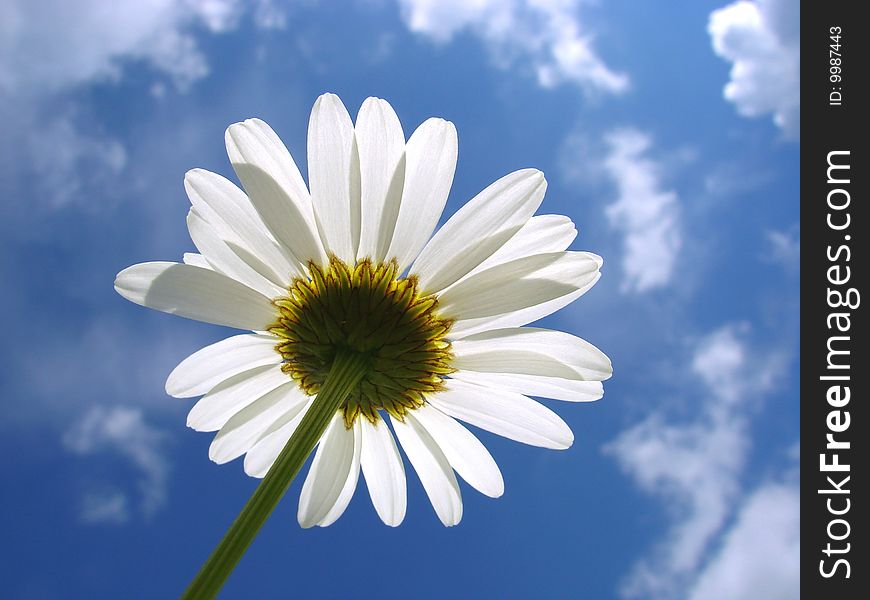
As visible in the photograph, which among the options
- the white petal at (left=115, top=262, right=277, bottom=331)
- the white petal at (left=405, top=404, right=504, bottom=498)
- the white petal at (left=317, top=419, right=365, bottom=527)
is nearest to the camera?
the white petal at (left=115, top=262, right=277, bottom=331)

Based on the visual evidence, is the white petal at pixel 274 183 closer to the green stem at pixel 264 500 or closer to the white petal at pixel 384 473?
the green stem at pixel 264 500

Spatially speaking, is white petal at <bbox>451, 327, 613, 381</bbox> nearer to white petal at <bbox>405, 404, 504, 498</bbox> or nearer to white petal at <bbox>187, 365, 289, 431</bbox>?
white petal at <bbox>405, 404, 504, 498</bbox>

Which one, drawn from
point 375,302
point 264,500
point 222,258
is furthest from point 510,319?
point 264,500

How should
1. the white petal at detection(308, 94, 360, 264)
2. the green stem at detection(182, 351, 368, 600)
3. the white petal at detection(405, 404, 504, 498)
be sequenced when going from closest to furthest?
the green stem at detection(182, 351, 368, 600)
the white petal at detection(308, 94, 360, 264)
the white petal at detection(405, 404, 504, 498)

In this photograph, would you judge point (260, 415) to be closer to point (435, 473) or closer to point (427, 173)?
point (435, 473)

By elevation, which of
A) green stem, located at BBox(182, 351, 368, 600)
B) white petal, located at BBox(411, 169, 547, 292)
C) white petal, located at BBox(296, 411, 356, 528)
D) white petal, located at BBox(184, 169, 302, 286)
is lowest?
green stem, located at BBox(182, 351, 368, 600)

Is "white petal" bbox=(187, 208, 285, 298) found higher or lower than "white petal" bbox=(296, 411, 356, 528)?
higher

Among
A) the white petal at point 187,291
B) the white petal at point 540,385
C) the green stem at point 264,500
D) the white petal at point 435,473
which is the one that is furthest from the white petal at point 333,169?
the white petal at point 435,473

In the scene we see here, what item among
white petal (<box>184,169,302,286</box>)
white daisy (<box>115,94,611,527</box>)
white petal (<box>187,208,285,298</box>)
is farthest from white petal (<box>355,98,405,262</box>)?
white petal (<box>187,208,285,298</box>)
